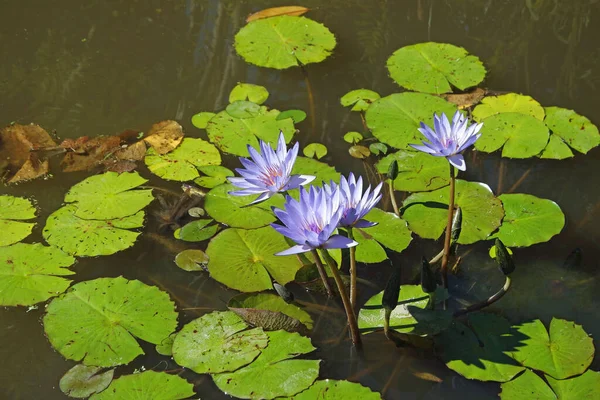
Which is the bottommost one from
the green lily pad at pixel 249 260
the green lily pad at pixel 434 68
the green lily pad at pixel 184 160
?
the green lily pad at pixel 249 260

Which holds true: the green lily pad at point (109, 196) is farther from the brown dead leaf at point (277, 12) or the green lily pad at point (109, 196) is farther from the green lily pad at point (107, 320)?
the brown dead leaf at point (277, 12)

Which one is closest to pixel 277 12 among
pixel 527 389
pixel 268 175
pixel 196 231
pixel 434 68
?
pixel 434 68

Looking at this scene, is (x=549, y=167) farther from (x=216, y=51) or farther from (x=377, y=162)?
(x=216, y=51)

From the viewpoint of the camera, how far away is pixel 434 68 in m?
4.34

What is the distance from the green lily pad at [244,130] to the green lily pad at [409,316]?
1.27m

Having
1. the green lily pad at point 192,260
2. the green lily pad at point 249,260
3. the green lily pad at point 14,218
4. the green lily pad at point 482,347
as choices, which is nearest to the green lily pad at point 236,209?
the green lily pad at point 249,260

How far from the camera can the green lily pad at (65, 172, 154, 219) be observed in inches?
134

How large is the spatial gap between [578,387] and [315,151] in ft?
6.14

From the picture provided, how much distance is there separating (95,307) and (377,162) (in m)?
1.72

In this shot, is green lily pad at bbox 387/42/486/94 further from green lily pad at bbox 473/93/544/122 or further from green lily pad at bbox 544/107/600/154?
green lily pad at bbox 544/107/600/154

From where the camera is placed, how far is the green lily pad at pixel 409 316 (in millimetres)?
2727

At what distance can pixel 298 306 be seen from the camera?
3.05 meters


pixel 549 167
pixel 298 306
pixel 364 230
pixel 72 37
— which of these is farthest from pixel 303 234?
pixel 72 37

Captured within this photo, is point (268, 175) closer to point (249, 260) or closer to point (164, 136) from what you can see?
point (249, 260)
